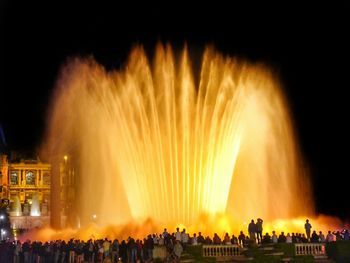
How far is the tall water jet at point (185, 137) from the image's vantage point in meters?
40.2

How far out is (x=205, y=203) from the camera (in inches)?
1570

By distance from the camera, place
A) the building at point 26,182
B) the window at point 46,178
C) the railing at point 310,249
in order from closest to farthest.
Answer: the railing at point 310,249 < the building at point 26,182 < the window at point 46,178

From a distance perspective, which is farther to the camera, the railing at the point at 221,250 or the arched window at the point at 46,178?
the arched window at the point at 46,178

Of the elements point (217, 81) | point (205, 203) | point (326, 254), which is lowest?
point (326, 254)

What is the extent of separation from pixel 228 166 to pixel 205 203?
303 cm

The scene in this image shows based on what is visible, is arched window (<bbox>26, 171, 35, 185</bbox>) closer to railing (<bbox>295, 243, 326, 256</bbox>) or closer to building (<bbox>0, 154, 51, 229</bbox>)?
building (<bbox>0, 154, 51, 229</bbox>)

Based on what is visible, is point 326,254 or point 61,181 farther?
point 61,181

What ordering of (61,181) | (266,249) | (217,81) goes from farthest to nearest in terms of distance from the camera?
1. (61,181)
2. (217,81)
3. (266,249)

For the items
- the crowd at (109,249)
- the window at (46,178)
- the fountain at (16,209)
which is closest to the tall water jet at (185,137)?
the crowd at (109,249)

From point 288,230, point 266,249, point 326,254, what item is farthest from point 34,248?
point 288,230

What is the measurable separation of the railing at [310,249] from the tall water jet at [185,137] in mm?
8809

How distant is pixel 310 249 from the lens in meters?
28.8

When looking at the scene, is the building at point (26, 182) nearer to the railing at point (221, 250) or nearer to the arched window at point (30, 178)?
the arched window at point (30, 178)

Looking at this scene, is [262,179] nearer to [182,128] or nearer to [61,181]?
[182,128]
